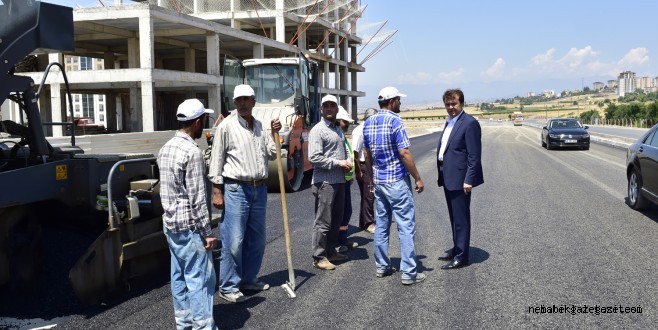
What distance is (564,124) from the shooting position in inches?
1029

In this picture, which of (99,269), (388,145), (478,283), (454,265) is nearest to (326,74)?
(454,265)

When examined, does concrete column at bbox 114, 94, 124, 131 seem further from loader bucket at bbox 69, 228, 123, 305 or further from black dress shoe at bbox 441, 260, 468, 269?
black dress shoe at bbox 441, 260, 468, 269

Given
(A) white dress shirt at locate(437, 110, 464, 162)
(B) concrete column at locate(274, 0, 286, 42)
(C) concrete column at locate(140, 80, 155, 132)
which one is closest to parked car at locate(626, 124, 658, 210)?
(A) white dress shirt at locate(437, 110, 464, 162)

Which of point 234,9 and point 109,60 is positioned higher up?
point 234,9

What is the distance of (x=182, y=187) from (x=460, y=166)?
10.2 feet

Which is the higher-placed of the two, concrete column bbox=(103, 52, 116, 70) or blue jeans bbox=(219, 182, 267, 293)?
concrete column bbox=(103, 52, 116, 70)

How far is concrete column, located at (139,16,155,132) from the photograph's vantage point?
96.4 feet

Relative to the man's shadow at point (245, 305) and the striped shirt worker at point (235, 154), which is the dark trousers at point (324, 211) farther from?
the striped shirt worker at point (235, 154)

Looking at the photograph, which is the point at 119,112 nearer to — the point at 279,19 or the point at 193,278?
the point at 279,19

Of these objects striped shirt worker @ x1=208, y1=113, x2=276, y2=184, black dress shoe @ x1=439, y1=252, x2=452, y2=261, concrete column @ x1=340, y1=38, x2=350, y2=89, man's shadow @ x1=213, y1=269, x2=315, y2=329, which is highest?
concrete column @ x1=340, y1=38, x2=350, y2=89

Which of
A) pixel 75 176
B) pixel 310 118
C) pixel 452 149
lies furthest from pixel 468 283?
pixel 310 118

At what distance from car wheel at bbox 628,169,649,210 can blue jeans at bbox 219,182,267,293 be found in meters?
6.79

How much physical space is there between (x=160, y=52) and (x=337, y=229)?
4410cm

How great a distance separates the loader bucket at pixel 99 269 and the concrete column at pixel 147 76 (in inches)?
1014
